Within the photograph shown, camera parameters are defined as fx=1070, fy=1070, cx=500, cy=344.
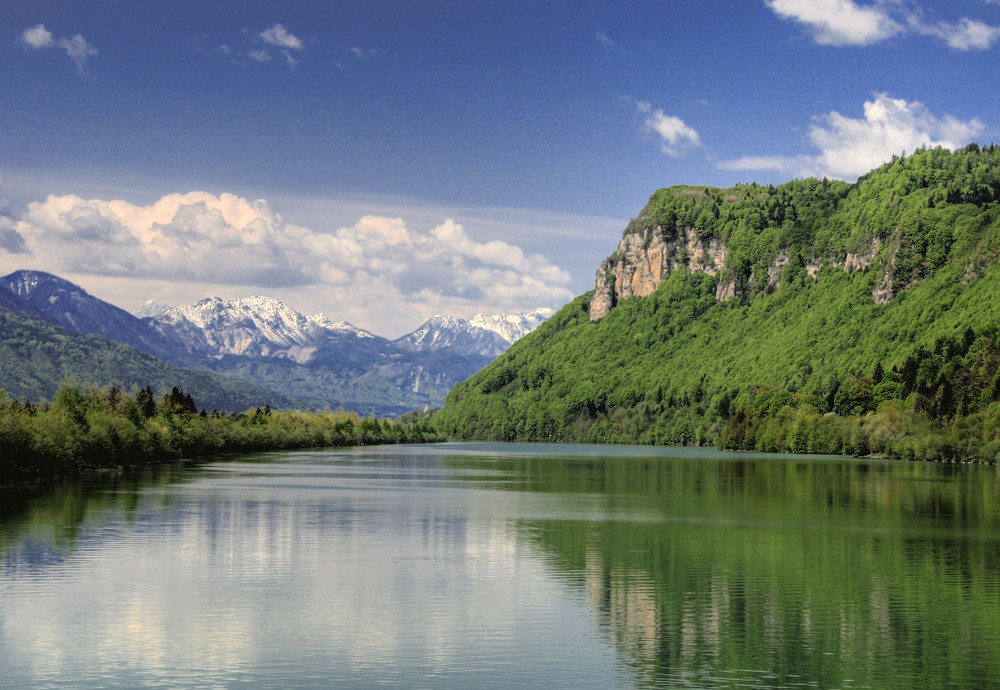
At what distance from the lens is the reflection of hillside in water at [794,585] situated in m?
34.4

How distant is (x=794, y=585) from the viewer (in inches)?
1928

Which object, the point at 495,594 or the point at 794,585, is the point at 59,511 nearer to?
the point at 495,594

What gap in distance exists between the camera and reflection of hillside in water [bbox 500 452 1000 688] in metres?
34.4

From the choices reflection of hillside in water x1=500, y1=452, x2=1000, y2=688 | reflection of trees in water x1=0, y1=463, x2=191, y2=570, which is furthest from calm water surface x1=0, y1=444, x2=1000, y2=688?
Answer: reflection of trees in water x1=0, y1=463, x2=191, y2=570

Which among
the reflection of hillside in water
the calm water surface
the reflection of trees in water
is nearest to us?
the calm water surface

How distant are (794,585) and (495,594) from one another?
1384 cm

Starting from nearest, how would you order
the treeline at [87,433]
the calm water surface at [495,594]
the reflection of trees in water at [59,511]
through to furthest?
the calm water surface at [495,594], the reflection of trees in water at [59,511], the treeline at [87,433]

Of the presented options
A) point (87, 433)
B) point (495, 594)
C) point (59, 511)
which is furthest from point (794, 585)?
point (87, 433)

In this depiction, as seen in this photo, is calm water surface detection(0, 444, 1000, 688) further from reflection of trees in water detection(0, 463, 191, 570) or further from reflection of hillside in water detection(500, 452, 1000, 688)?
reflection of trees in water detection(0, 463, 191, 570)

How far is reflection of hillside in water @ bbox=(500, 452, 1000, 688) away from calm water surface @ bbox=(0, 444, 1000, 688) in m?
0.16

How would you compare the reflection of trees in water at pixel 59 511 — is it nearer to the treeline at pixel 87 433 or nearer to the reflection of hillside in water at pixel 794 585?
the treeline at pixel 87 433

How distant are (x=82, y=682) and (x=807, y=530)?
52.5m

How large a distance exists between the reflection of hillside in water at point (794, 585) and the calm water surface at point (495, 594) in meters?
0.16

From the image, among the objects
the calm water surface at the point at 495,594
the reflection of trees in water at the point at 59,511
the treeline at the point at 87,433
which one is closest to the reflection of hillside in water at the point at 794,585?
the calm water surface at the point at 495,594
